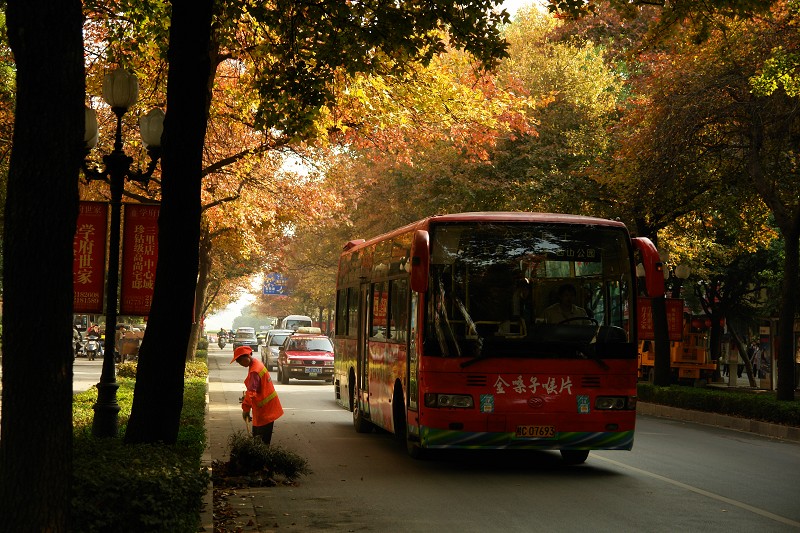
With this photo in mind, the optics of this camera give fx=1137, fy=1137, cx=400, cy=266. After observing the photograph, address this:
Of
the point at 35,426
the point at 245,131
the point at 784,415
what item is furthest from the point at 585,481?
the point at 245,131

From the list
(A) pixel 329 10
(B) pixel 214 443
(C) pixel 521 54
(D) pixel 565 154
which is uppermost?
(C) pixel 521 54

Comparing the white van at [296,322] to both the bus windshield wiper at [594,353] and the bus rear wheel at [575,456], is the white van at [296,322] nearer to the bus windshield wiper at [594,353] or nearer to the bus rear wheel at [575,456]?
the bus rear wheel at [575,456]

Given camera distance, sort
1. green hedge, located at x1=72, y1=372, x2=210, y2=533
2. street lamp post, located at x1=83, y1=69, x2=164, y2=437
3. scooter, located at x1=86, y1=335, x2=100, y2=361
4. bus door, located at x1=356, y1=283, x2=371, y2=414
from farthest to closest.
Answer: scooter, located at x1=86, y1=335, x2=100, y2=361 < bus door, located at x1=356, y1=283, x2=371, y2=414 < street lamp post, located at x1=83, y1=69, x2=164, y2=437 < green hedge, located at x1=72, y1=372, x2=210, y2=533

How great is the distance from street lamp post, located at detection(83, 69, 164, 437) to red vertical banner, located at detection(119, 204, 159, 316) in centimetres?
44

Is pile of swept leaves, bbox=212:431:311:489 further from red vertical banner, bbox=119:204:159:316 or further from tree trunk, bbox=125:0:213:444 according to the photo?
tree trunk, bbox=125:0:213:444

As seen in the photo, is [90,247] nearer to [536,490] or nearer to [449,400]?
[449,400]

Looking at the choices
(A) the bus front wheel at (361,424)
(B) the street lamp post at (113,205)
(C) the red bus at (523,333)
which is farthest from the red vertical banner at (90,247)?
(A) the bus front wheel at (361,424)

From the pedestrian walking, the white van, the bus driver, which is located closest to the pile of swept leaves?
the pedestrian walking

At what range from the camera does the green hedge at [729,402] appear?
68.6 ft

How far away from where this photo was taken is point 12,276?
5988 millimetres

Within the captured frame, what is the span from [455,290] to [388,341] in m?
2.85

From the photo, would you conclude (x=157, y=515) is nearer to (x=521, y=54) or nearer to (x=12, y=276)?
(x=12, y=276)

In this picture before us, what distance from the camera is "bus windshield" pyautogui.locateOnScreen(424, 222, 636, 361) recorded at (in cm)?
1302

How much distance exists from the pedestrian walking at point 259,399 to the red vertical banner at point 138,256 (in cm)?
139
